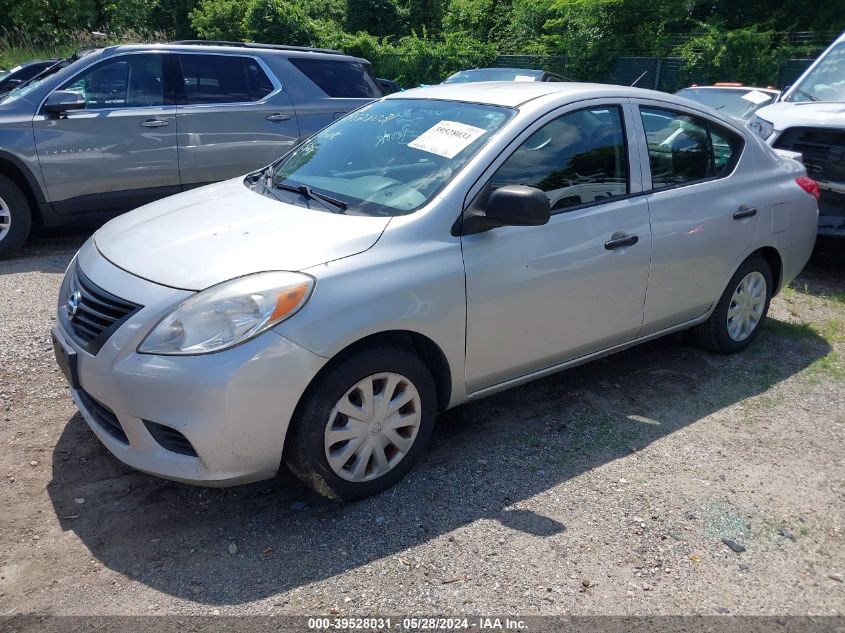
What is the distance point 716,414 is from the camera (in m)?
4.44

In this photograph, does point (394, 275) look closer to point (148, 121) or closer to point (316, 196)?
point (316, 196)

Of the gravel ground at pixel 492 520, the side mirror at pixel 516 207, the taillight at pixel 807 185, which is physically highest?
the side mirror at pixel 516 207

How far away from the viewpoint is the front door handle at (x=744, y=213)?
15.7 ft

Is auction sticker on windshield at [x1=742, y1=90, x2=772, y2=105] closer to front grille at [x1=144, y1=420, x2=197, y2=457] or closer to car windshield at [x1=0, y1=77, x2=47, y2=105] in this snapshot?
car windshield at [x1=0, y1=77, x2=47, y2=105]

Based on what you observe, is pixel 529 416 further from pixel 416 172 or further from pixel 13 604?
pixel 13 604

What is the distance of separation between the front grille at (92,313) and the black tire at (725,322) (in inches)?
145

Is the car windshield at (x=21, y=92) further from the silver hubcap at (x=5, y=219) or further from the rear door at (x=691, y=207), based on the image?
the rear door at (x=691, y=207)

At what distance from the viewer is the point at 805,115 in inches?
287

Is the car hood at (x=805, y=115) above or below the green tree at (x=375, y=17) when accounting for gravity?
below

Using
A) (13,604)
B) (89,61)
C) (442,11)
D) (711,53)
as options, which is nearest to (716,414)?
(13,604)

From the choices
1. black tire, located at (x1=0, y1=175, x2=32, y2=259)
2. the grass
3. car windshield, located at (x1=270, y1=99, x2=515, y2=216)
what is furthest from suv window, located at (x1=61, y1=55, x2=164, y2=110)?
the grass

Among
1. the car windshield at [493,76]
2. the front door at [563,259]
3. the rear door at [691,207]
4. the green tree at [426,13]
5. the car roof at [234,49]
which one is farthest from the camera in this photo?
the green tree at [426,13]

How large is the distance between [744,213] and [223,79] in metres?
5.19

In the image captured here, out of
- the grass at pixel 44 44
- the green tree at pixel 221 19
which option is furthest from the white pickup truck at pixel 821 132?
the green tree at pixel 221 19
